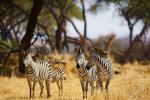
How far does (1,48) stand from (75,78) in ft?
20.1

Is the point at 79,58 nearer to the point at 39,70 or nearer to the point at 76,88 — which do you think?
the point at 39,70

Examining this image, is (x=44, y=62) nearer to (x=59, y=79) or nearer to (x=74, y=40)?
(x=59, y=79)

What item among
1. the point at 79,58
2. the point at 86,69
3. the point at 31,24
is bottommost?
the point at 86,69

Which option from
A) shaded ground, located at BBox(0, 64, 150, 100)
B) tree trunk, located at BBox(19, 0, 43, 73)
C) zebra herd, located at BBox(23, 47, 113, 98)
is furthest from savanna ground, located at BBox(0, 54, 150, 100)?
tree trunk, located at BBox(19, 0, 43, 73)

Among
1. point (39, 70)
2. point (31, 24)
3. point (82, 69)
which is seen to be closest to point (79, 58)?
point (82, 69)

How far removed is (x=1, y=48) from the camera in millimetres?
26594

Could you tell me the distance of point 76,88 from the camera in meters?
18.3

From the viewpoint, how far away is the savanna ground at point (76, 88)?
13.2 m

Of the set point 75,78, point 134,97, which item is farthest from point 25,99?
point 75,78

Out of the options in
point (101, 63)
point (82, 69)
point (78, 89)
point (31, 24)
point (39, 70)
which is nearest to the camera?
point (101, 63)

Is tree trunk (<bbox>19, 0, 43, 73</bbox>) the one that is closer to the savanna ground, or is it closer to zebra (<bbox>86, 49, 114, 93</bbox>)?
the savanna ground

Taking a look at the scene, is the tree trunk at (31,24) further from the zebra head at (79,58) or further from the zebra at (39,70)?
the zebra head at (79,58)

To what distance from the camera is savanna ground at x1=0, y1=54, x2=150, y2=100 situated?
13.2 m

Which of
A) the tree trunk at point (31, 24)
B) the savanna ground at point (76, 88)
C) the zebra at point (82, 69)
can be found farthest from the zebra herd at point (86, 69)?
the tree trunk at point (31, 24)
